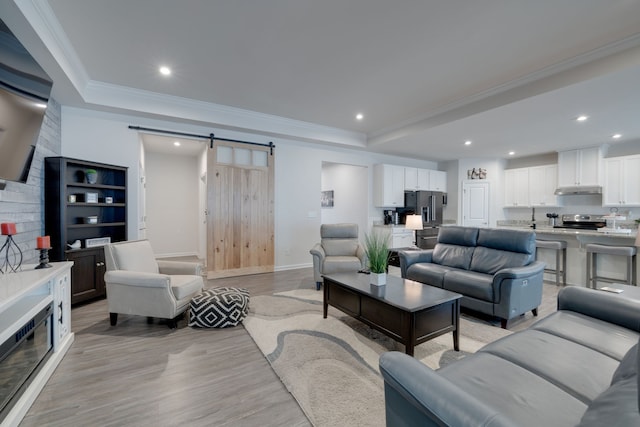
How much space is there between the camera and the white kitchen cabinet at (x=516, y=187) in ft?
22.8

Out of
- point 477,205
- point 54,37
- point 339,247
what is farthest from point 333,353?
point 477,205

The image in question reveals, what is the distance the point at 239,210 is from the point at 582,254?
223 inches

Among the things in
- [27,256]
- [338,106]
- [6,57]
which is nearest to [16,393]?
[27,256]

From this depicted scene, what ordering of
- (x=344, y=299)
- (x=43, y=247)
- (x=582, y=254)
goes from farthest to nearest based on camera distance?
(x=582, y=254) < (x=344, y=299) < (x=43, y=247)

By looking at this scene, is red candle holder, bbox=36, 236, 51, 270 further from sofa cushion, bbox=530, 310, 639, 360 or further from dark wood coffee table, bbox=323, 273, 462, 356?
sofa cushion, bbox=530, 310, 639, 360

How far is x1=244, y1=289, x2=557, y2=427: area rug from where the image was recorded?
68.1 inches

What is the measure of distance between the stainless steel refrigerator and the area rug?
3.46 m

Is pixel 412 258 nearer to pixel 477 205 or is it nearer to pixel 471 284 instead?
pixel 471 284

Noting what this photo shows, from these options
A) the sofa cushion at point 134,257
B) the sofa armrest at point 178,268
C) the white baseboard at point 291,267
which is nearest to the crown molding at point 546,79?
the white baseboard at point 291,267

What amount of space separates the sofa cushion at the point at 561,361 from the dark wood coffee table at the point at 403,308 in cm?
62

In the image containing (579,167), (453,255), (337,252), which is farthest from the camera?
(579,167)

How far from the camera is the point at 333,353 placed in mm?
2338

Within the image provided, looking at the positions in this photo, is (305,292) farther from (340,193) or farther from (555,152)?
(555,152)

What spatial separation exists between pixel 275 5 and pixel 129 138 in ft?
10.9
